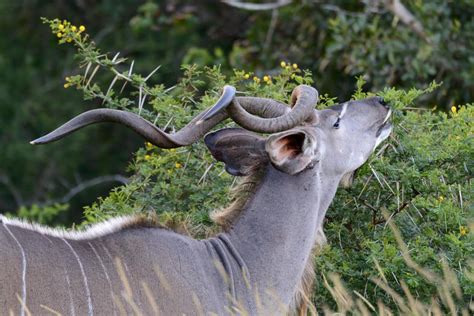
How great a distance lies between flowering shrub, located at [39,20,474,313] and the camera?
5301mm

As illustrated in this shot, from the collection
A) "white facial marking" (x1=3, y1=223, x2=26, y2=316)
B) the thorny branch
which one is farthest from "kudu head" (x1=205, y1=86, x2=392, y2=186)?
the thorny branch

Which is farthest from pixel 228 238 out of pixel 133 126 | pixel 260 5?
pixel 260 5

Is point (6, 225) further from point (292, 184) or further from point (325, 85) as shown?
point (325, 85)

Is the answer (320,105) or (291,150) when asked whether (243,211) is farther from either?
(320,105)

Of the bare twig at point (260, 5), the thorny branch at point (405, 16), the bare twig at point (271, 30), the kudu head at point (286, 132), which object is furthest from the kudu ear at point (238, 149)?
the bare twig at point (271, 30)

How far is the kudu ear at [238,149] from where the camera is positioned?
5152 millimetres

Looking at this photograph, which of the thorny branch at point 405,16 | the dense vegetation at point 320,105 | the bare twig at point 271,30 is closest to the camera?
the dense vegetation at point 320,105

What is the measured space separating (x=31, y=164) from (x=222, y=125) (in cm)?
920

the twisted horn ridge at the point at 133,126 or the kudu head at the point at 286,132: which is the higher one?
the twisted horn ridge at the point at 133,126

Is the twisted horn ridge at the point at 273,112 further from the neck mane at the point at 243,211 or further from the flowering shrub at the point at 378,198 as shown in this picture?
the flowering shrub at the point at 378,198

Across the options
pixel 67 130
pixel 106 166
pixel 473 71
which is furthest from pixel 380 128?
pixel 106 166

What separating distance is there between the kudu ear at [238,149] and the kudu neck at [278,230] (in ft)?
0.24

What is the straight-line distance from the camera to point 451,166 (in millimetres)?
5664

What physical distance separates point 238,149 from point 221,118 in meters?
0.16
